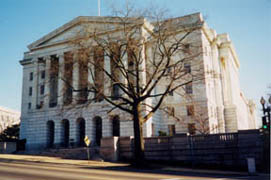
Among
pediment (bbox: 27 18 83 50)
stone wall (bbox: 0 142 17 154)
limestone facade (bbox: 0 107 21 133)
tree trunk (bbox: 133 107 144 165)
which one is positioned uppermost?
pediment (bbox: 27 18 83 50)

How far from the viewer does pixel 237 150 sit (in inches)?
875

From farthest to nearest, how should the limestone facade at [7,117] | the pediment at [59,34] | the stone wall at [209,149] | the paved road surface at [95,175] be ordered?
the limestone facade at [7,117] → the pediment at [59,34] → the stone wall at [209,149] → the paved road surface at [95,175]

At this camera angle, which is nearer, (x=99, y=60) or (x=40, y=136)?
(x=99, y=60)

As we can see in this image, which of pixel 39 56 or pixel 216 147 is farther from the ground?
pixel 39 56


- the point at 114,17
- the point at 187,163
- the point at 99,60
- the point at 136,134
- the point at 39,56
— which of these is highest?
the point at 39,56

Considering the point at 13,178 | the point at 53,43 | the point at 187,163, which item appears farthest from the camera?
the point at 53,43

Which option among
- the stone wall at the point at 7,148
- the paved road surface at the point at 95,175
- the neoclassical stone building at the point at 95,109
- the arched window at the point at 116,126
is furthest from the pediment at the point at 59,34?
the paved road surface at the point at 95,175

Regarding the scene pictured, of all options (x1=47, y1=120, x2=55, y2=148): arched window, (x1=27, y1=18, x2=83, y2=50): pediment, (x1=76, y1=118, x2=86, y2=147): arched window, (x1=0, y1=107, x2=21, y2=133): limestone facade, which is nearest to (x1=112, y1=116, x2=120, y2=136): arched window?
(x1=76, y1=118, x2=86, y2=147): arched window

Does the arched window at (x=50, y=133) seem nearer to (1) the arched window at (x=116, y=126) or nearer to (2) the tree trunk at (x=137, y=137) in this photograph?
(1) the arched window at (x=116, y=126)

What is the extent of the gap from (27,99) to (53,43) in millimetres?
16881

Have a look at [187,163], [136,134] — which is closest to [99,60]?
[136,134]

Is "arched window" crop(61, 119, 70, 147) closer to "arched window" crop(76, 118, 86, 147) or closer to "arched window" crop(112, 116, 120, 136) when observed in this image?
"arched window" crop(76, 118, 86, 147)

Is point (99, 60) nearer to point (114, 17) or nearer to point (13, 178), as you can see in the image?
point (114, 17)

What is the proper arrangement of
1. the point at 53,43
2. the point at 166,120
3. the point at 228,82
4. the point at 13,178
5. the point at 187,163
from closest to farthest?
1. the point at 13,178
2. the point at 187,163
3. the point at 166,120
4. the point at 53,43
5. the point at 228,82
